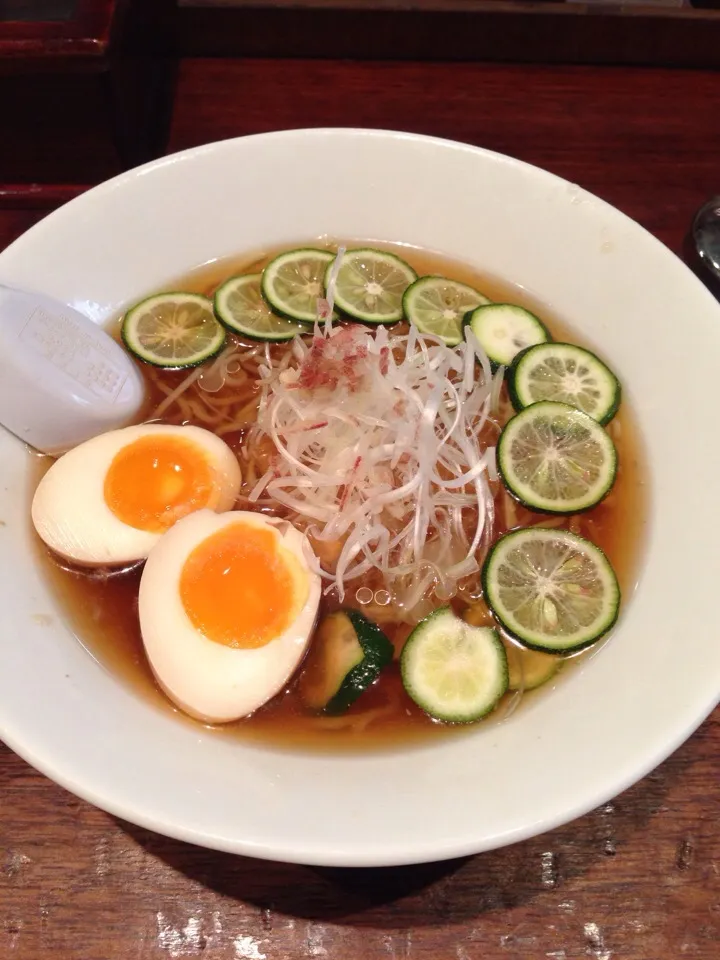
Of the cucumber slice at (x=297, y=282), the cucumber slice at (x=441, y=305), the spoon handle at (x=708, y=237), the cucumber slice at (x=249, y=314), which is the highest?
the spoon handle at (x=708, y=237)

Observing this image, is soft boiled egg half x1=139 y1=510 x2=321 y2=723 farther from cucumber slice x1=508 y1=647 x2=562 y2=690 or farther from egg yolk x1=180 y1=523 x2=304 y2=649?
cucumber slice x1=508 y1=647 x2=562 y2=690

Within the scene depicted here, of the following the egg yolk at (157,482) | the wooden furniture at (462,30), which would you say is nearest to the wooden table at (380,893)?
the egg yolk at (157,482)

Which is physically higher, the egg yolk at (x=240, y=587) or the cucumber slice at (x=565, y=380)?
the cucumber slice at (x=565, y=380)

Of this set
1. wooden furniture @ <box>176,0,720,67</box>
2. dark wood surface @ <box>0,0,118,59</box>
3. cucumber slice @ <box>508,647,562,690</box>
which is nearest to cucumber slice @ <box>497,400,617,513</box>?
cucumber slice @ <box>508,647,562,690</box>

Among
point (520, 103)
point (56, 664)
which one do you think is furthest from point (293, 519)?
point (520, 103)

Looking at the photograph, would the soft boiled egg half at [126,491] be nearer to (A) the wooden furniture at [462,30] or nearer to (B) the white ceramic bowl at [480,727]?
(B) the white ceramic bowl at [480,727]

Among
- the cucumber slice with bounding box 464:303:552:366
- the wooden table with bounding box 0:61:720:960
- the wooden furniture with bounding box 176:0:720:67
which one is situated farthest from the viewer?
the wooden furniture with bounding box 176:0:720:67

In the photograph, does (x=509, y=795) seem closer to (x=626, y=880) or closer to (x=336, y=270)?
(x=626, y=880)

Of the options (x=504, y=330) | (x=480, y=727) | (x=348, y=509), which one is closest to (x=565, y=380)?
(x=504, y=330)
